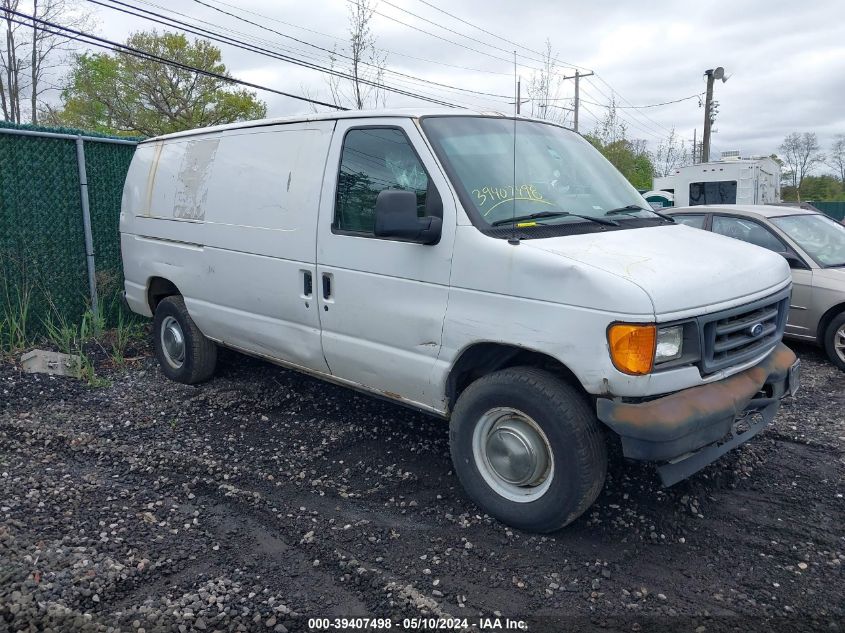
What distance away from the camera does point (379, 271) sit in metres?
3.92

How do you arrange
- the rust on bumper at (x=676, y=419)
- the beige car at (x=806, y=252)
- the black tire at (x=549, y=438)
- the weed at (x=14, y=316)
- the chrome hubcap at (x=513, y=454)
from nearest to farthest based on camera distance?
the rust on bumper at (x=676, y=419) < the black tire at (x=549, y=438) < the chrome hubcap at (x=513, y=454) < the weed at (x=14, y=316) < the beige car at (x=806, y=252)

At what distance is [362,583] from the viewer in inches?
121

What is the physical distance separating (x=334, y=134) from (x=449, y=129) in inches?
32.5

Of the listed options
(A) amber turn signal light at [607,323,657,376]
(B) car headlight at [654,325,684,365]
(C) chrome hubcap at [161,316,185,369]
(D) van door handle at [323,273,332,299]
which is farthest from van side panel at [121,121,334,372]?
(B) car headlight at [654,325,684,365]

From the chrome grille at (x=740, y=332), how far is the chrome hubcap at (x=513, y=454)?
884 millimetres

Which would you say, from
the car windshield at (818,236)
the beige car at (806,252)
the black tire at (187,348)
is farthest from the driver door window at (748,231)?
the black tire at (187,348)

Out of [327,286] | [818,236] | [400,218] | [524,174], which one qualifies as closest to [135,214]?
[327,286]

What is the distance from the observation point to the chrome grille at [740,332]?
322cm

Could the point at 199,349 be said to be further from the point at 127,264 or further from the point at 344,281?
the point at 344,281

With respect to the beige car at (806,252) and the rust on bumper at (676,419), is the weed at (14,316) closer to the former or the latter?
the rust on bumper at (676,419)

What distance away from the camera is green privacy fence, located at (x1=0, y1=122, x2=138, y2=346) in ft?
21.3

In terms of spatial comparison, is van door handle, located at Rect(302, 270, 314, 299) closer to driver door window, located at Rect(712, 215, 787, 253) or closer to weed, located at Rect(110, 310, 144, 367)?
weed, located at Rect(110, 310, 144, 367)

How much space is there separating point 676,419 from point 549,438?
0.59 metres

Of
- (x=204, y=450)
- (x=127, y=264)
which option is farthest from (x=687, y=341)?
(x=127, y=264)
